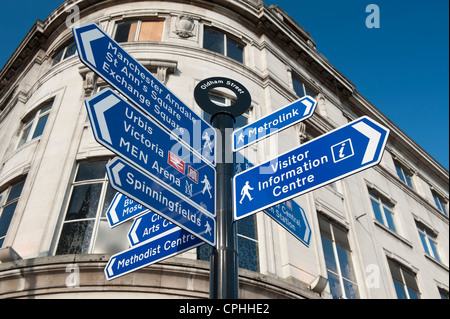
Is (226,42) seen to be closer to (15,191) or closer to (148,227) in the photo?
(15,191)

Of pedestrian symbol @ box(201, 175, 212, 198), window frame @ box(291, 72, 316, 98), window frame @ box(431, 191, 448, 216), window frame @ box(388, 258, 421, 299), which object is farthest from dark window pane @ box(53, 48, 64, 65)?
window frame @ box(431, 191, 448, 216)

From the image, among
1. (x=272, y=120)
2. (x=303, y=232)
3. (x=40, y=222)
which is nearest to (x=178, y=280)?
(x=40, y=222)

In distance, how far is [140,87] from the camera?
3303 millimetres

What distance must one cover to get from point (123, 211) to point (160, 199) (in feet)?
4.05

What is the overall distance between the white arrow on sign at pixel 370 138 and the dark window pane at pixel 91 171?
6944mm

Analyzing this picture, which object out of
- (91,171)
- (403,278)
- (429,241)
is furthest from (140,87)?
(429,241)

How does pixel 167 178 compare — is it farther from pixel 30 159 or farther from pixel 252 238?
pixel 30 159

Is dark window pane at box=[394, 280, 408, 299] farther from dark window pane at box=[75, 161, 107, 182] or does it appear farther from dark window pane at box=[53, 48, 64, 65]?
dark window pane at box=[53, 48, 64, 65]

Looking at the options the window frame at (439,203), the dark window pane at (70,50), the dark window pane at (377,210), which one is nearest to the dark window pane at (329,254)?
the dark window pane at (377,210)

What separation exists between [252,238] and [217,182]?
5720 millimetres

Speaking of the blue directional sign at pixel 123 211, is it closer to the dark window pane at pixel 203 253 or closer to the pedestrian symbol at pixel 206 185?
the pedestrian symbol at pixel 206 185

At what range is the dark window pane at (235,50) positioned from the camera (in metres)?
13.3

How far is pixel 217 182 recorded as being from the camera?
3.32 metres

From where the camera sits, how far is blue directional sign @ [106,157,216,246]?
263 cm
